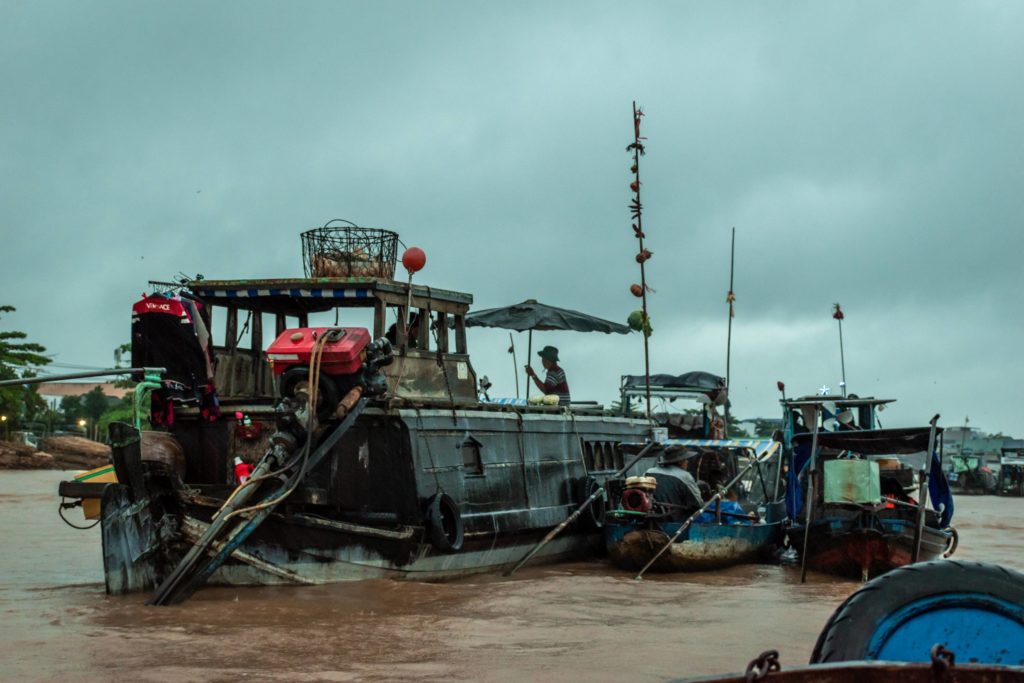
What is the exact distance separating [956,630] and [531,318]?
42.0ft

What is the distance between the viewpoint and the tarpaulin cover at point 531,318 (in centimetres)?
1633

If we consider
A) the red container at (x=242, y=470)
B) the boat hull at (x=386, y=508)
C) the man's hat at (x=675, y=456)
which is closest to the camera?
the boat hull at (x=386, y=508)

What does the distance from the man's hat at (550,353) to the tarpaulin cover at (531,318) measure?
0.56 metres

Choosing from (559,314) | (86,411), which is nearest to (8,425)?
(86,411)

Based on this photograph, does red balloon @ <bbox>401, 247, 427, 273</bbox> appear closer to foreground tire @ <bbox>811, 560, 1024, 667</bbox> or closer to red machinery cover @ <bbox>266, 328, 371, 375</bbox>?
red machinery cover @ <bbox>266, 328, 371, 375</bbox>

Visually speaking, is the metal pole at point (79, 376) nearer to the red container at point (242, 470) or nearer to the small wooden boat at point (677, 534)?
the red container at point (242, 470)

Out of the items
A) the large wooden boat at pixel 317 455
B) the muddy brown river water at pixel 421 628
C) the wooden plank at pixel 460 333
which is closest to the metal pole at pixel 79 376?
the large wooden boat at pixel 317 455

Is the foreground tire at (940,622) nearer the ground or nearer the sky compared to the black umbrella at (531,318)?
nearer the ground

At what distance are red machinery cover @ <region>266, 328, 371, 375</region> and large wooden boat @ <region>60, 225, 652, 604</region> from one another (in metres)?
0.02

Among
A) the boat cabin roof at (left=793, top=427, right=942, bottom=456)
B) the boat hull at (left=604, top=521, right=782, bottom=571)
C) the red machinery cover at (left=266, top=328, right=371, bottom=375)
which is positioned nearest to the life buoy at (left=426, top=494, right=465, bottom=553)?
the red machinery cover at (left=266, top=328, right=371, bottom=375)

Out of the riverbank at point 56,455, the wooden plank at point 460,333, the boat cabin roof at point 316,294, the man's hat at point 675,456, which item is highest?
the boat cabin roof at point 316,294

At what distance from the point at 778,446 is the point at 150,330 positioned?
8964mm

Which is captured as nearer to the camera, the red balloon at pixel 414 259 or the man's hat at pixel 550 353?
the red balloon at pixel 414 259

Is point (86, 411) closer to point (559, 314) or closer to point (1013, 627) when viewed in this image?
point (559, 314)
